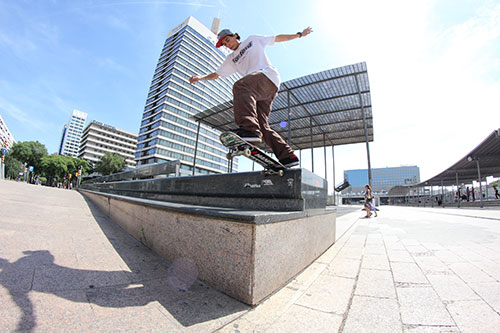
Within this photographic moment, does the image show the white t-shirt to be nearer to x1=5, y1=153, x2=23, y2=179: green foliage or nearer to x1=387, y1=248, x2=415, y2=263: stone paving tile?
x1=387, y1=248, x2=415, y2=263: stone paving tile

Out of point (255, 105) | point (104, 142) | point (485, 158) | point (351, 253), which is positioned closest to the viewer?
point (255, 105)

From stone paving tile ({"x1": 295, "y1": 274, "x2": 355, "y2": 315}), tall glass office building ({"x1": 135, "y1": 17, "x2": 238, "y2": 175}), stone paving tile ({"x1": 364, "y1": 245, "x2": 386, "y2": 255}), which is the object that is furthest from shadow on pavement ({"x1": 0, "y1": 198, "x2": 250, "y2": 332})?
tall glass office building ({"x1": 135, "y1": 17, "x2": 238, "y2": 175})

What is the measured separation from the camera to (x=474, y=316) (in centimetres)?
130

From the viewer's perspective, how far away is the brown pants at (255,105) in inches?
86.6

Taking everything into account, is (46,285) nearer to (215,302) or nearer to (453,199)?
(215,302)

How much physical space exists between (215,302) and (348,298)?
1064 mm

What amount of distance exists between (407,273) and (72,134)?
714ft

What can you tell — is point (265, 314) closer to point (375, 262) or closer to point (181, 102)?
point (375, 262)

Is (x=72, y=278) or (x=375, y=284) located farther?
(x=375, y=284)

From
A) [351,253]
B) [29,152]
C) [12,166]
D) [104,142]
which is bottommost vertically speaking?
[351,253]

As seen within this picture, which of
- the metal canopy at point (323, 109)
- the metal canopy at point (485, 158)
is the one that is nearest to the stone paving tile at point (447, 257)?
the metal canopy at point (323, 109)

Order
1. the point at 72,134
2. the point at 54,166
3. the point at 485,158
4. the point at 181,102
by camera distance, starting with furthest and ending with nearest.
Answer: the point at 72,134 < the point at 181,102 < the point at 54,166 < the point at 485,158

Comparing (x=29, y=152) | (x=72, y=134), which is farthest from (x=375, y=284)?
(x=72, y=134)

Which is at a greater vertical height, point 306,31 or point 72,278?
point 306,31
